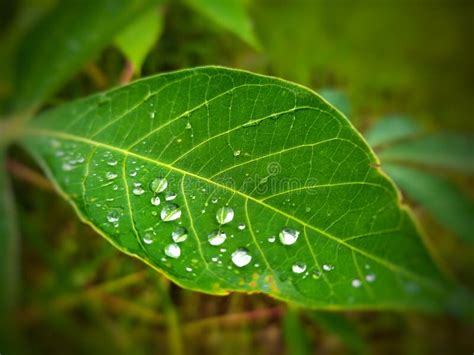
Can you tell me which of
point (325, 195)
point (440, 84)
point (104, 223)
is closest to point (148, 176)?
point (104, 223)

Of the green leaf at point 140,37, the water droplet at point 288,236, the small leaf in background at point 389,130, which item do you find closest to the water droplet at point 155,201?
the water droplet at point 288,236

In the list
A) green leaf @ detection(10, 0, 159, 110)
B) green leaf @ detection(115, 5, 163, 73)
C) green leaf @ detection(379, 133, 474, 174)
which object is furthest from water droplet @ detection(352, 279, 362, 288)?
green leaf @ detection(379, 133, 474, 174)

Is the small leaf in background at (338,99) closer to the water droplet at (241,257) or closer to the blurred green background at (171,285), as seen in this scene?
A: the blurred green background at (171,285)

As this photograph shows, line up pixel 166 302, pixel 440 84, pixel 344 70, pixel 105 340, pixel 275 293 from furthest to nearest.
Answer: pixel 440 84 < pixel 344 70 < pixel 105 340 < pixel 166 302 < pixel 275 293

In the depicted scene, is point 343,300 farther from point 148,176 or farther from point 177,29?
point 177,29

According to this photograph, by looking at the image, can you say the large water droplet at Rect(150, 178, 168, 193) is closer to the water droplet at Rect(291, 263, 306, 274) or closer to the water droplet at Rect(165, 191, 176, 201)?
the water droplet at Rect(165, 191, 176, 201)

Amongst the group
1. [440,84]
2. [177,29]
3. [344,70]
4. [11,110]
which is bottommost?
[11,110]
